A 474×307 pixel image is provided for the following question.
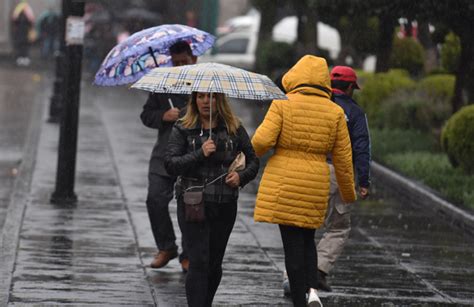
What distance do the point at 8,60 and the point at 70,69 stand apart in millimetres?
29222

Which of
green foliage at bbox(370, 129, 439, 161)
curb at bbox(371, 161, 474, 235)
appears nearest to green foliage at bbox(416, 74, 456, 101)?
green foliage at bbox(370, 129, 439, 161)

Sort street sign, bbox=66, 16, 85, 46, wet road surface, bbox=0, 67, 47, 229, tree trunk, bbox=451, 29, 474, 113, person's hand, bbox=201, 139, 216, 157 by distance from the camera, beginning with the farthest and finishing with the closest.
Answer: tree trunk, bbox=451, 29, 474, 113, wet road surface, bbox=0, 67, 47, 229, street sign, bbox=66, 16, 85, 46, person's hand, bbox=201, 139, 216, 157

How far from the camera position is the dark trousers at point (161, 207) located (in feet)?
34.9

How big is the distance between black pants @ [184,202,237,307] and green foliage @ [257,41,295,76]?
21.4 meters

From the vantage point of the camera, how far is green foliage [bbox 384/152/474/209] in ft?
49.0

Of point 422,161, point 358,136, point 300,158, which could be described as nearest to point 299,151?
point 300,158

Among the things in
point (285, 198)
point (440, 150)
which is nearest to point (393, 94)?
point (440, 150)

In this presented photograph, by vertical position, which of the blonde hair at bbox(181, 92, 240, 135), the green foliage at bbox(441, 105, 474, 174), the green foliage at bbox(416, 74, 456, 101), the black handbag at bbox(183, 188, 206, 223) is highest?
the blonde hair at bbox(181, 92, 240, 135)

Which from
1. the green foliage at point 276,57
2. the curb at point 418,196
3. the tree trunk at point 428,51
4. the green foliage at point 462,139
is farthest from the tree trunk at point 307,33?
the green foliage at point 462,139

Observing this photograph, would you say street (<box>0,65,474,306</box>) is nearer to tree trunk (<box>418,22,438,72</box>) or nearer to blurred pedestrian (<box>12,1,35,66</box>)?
tree trunk (<box>418,22,438,72</box>)

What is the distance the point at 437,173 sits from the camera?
1666 cm

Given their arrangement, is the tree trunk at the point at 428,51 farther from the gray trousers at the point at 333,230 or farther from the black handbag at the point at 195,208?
the black handbag at the point at 195,208

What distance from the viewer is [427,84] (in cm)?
2167

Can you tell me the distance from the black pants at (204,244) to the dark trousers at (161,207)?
6.87 ft
